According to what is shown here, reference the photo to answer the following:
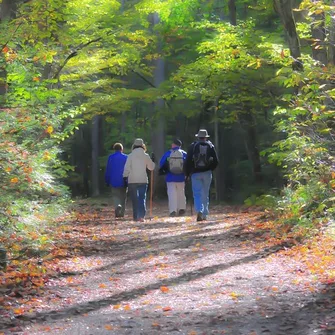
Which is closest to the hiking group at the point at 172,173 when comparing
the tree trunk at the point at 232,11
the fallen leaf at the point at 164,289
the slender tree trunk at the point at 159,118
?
the fallen leaf at the point at 164,289

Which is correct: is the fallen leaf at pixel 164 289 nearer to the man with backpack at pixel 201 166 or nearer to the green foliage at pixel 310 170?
the green foliage at pixel 310 170

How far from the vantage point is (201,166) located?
55.7 ft

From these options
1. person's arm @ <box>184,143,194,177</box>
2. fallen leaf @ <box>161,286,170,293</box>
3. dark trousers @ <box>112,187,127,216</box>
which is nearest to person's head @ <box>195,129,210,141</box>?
person's arm @ <box>184,143,194,177</box>

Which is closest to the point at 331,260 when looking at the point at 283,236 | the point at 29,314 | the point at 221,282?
the point at 221,282

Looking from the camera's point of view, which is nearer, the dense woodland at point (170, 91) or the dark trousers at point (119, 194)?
the dense woodland at point (170, 91)

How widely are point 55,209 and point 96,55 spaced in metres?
11.7

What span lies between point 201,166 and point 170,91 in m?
11.9

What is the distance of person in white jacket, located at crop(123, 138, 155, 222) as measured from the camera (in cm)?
1802

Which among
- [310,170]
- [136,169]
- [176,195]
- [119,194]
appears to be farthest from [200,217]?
[310,170]

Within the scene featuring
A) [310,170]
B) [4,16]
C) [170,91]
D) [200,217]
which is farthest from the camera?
[170,91]

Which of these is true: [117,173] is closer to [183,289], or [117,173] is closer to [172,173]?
[172,173]

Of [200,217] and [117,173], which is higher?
[117,173]

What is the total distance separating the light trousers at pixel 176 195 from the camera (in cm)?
1966

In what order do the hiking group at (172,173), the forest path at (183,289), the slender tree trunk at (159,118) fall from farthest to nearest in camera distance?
1. the slender tree trunk at (159,118)
2. the hiking group at (172,173)
3. the forest path at (183,289)
